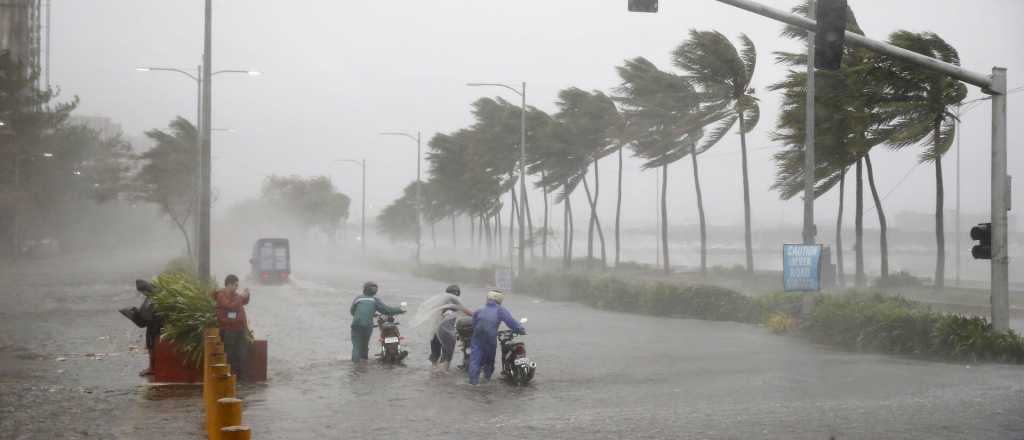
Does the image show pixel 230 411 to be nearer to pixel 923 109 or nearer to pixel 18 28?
pixel 923 109

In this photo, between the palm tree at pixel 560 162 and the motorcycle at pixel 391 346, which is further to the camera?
the palm tree at pixel 560 162

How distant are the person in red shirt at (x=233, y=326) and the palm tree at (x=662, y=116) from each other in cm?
3154

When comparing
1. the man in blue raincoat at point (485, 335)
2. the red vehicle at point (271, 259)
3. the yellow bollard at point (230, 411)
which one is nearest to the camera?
the yellow bollard at point (230, 411)

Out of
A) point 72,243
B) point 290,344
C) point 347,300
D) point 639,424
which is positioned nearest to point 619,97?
point 347,300

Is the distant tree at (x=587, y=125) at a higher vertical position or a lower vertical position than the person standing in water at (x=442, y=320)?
higher

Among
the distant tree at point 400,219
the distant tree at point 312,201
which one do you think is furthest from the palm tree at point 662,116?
the distant tree at point 312,201

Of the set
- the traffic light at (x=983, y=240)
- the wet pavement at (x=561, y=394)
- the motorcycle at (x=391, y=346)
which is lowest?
the wet pavement at (x=561, y=394)

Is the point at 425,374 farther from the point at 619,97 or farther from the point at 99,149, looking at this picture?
the point at 99,149

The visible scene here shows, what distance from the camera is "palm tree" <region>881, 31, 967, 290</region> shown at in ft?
106

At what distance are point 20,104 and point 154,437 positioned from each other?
74432 millimetres

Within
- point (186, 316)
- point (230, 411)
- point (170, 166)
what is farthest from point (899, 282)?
point (170, 166)

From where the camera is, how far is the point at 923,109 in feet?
108

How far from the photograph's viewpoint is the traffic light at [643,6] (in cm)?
1322

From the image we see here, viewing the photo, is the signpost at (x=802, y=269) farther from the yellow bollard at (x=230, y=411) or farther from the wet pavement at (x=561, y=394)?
the yellow bollard at (x=230, y=411)
